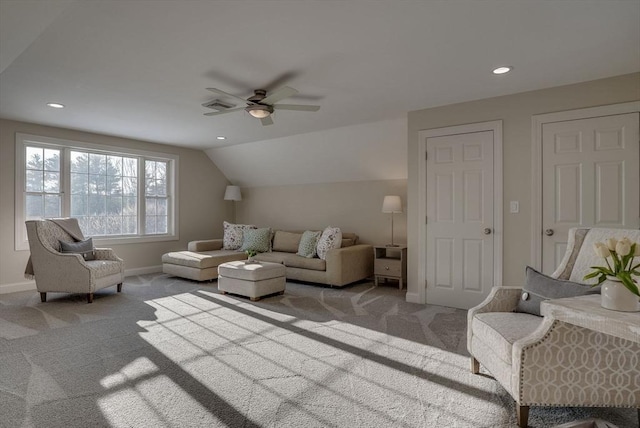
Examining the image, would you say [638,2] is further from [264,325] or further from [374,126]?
[264,325]

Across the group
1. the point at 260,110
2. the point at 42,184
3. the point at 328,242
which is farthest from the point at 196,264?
the point at 260,110

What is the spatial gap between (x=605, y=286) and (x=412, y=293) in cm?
296

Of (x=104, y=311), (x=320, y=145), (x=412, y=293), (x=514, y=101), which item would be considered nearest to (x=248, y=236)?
(x=320, y=145)

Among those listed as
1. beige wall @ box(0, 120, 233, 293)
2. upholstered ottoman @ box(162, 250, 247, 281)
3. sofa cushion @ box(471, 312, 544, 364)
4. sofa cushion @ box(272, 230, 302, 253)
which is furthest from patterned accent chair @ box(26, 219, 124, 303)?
sofa cushion @ box(471, 312, 544, 364)

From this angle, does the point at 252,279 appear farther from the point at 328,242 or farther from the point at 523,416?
the point at 523,416

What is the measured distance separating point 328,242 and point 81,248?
3.37 meters

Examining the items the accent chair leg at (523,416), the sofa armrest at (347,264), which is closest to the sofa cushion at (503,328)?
the accent chair leg at (523,416)

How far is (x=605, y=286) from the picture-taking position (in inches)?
58.4

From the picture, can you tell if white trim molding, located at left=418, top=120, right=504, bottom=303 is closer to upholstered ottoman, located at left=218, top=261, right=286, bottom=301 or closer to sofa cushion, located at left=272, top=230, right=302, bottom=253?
upholstered ottoman, located at left=218, top=261, right=286, bottom=301

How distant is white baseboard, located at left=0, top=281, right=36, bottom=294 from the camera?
4.73 metres

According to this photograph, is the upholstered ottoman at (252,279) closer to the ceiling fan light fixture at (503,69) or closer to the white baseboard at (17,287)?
the white baseboard at (17,287)

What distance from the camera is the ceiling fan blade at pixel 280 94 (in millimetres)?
3005

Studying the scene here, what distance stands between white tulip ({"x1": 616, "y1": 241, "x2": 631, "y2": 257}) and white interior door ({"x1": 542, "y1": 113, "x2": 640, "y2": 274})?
2.20 meters

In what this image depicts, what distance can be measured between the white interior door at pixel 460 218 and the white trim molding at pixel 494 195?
37 millimetres
